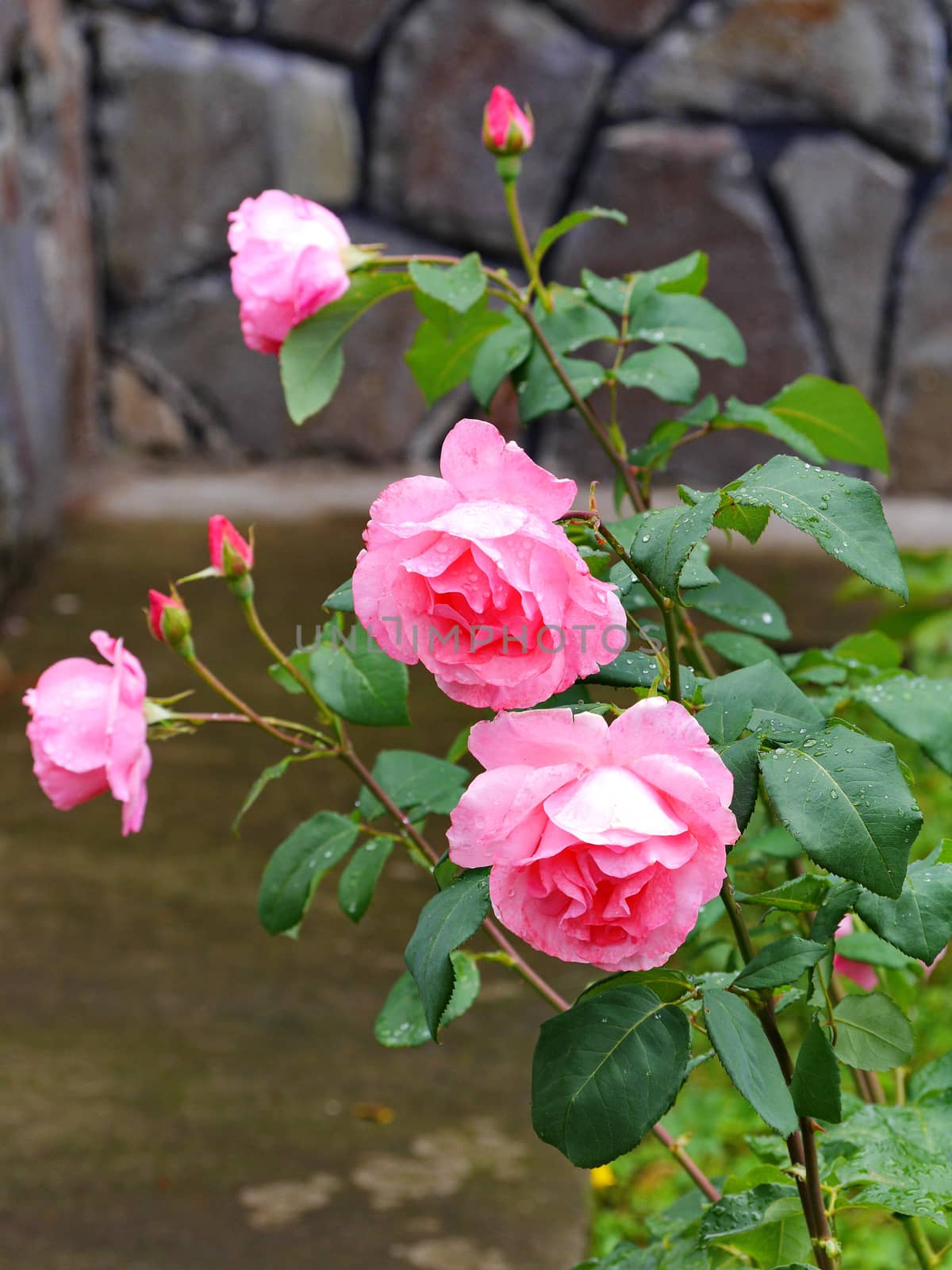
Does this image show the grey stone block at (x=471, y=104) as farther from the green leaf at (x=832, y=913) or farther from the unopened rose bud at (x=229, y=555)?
the green leaf at (x=832, y=913)

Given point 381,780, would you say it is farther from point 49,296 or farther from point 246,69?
point 246,69

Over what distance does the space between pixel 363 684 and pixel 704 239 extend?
115 inches

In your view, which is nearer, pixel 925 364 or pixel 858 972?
pixel 858 972

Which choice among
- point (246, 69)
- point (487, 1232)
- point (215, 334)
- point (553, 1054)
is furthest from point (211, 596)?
point (553, 1054)

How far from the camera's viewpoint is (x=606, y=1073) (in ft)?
1.77

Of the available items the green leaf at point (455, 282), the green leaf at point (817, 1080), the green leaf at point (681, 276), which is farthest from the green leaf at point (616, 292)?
the green leaf at point (817, 1080)

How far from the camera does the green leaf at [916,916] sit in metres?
0.54

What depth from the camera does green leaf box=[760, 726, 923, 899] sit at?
0.49 meters

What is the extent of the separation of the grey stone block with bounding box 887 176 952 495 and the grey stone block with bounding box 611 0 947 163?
7.6 inches

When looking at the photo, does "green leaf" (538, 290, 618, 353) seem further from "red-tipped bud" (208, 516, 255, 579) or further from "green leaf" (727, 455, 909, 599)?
"green leaf" (727, 455, 909, 599)

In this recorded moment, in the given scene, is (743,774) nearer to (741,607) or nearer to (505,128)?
(741,607)

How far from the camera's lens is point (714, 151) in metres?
3.38

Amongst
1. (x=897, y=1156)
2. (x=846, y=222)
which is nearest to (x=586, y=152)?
(x=846, y=222)

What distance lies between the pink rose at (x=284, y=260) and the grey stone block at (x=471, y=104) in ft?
8.98
